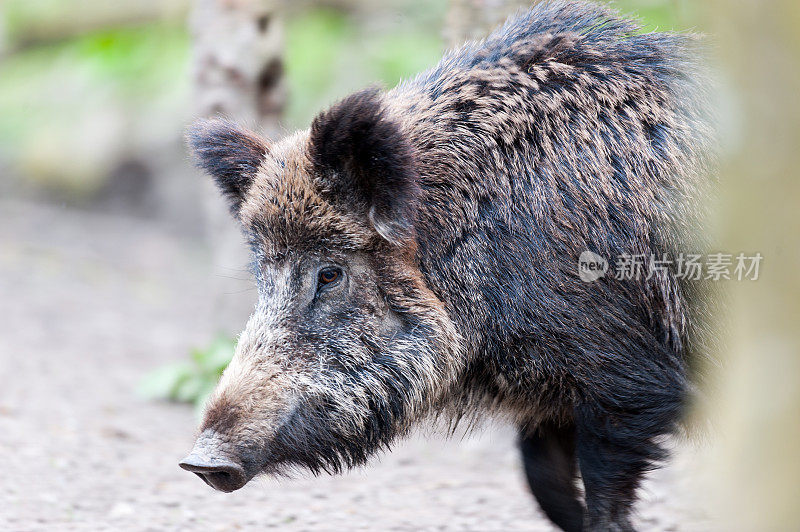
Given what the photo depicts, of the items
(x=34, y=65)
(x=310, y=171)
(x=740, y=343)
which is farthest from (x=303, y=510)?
(x=34, y=65)

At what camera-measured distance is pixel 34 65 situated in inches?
653

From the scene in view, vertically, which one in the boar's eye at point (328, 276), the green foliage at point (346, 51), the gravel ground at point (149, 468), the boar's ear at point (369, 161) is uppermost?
the green foliage at point (346, 51)

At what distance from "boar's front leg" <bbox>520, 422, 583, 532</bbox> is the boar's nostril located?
4.71 ft

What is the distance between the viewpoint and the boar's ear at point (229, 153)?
4.53 m

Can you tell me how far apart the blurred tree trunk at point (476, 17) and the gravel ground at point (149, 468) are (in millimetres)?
2513

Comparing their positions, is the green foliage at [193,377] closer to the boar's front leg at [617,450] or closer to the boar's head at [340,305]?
the boar's head at [340,305]

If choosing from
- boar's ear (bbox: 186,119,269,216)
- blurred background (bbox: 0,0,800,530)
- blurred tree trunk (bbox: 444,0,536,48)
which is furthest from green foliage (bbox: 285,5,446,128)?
boar's ear (bbox: 186,119,269,216)

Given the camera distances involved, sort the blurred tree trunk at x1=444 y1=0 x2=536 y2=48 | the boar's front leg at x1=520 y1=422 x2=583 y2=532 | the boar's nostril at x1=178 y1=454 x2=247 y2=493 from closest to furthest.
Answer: the boar's nostril at x1=178 y1=454 x2=247 y2=493 < the boar's front leg at x1=520 y1=422 x2=583 y2=532 < the blurred tree trunk at x1=444 y1=0 x2=536 y2=48

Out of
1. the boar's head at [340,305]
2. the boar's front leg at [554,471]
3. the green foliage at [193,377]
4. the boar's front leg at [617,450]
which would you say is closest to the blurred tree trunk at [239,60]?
the green foliage at [193,377]

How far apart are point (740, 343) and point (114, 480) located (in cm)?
417

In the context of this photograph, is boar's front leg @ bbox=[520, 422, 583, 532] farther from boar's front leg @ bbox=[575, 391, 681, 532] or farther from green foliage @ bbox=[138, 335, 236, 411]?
green foliage @ bbox=[138, 335, 236, 411]

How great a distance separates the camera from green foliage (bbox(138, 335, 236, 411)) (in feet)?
22.9

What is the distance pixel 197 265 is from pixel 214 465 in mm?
9929

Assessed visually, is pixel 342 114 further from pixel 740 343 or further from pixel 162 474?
pixel 162 474
